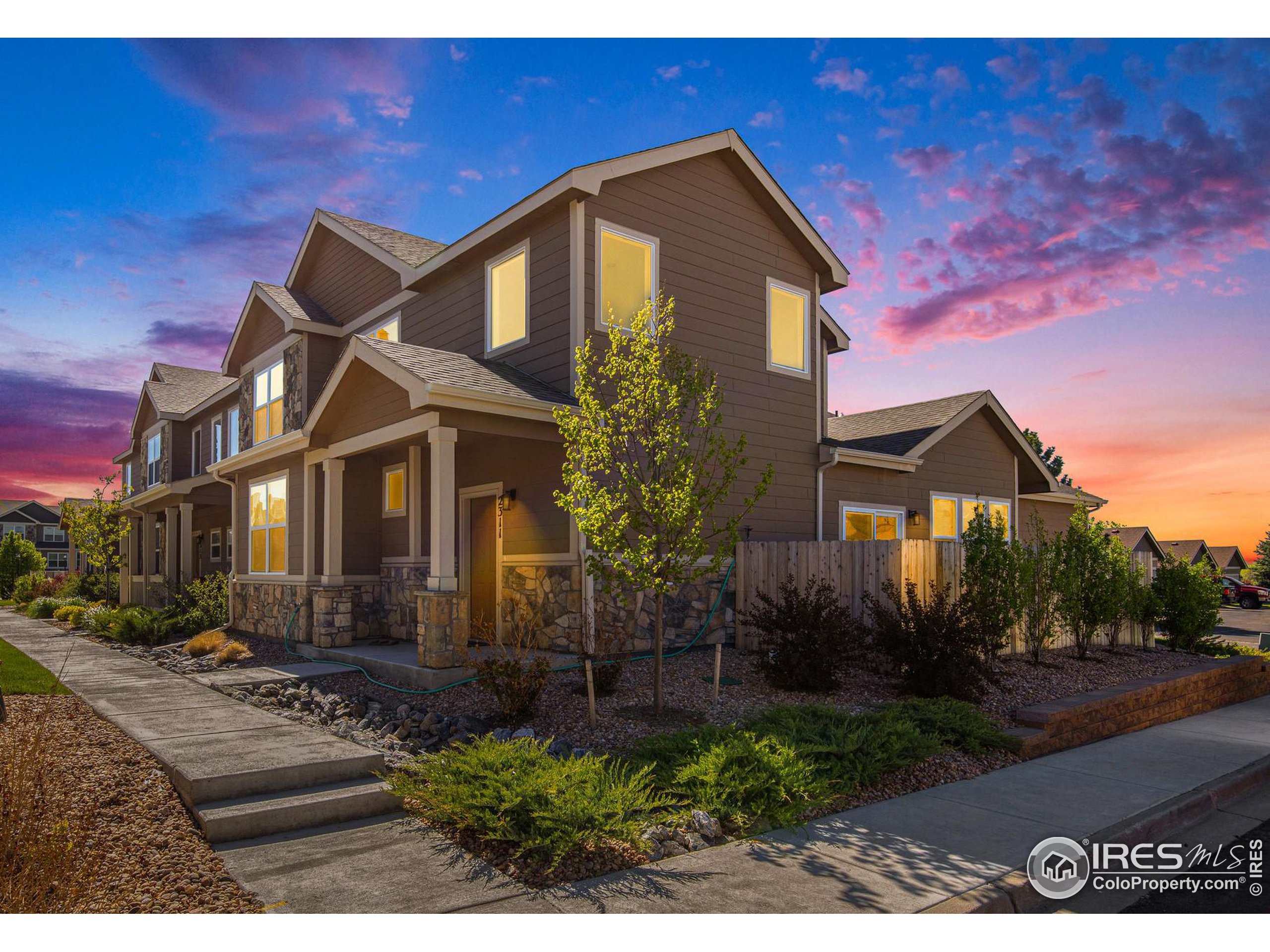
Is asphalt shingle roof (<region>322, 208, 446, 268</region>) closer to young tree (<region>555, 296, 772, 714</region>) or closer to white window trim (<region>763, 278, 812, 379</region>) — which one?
white window trim (<region>763, 278, 812, 379</region>)

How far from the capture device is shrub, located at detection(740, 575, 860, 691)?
895cm

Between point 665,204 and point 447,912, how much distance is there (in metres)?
10.3

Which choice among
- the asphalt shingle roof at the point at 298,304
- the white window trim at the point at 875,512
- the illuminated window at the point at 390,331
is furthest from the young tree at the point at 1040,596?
the asphalt shingle roof at the point at 298,304

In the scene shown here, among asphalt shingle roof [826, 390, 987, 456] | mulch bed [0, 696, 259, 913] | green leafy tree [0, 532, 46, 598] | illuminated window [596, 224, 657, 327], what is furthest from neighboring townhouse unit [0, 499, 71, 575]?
mulch bed [0, 696, 259, 913]

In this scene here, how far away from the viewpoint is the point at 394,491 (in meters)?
14.2

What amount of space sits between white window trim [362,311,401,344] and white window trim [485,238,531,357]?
252 cm

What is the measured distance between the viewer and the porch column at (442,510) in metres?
9.63

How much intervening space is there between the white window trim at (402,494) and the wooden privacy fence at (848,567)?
5.49 meters

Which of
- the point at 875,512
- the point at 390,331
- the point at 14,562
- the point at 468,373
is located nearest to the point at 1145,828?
the point at 468,373

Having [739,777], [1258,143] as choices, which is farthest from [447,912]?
[1258,143]

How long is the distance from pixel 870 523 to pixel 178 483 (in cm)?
1866

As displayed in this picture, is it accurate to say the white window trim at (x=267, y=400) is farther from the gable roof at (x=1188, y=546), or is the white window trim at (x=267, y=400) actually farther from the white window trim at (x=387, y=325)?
the gable roof at (x=1188, y=546)

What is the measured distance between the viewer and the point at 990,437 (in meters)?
17.8

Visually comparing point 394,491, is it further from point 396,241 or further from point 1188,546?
point 1188,546
